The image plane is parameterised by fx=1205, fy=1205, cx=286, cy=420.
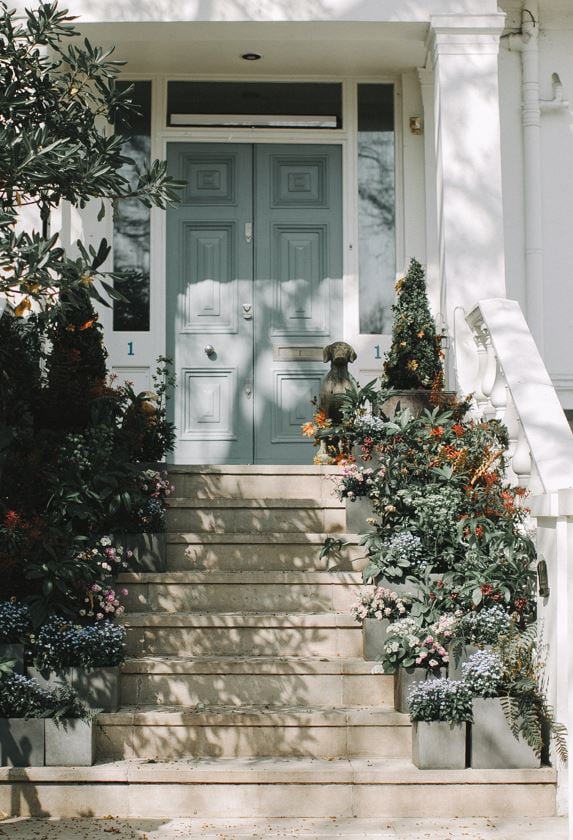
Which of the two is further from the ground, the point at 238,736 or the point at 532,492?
the point at 532,492

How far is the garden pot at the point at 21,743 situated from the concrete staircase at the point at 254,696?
0.31 ft

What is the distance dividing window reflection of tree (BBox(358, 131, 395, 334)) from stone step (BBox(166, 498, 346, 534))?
248 cm

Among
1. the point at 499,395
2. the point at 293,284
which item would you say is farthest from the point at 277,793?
the point at 293,284

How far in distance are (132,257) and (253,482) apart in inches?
104

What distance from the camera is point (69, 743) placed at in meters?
5.57

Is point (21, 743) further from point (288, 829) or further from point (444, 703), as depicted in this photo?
point (444, 703)

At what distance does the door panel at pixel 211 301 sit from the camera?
31.3 ft

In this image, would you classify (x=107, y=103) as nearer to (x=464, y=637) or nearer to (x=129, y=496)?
(x=129, y=496)

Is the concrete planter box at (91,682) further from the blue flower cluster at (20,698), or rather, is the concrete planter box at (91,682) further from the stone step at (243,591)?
Answer: the stone step at (243,591)

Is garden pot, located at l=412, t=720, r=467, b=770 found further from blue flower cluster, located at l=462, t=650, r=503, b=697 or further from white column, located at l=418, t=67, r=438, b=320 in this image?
white column, located at l=418, t=67, r=438, b=320

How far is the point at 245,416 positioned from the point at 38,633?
3.82 m

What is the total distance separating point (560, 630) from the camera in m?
5.43

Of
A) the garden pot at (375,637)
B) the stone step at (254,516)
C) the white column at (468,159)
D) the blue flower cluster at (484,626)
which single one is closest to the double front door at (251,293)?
the white column at (468,159)

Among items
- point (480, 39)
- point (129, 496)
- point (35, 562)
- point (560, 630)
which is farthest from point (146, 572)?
point (480, 39)
